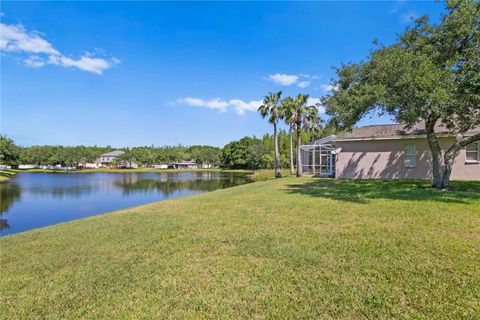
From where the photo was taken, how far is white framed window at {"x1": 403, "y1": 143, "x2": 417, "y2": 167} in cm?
1617

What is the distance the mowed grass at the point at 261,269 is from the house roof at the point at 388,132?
10.3 m

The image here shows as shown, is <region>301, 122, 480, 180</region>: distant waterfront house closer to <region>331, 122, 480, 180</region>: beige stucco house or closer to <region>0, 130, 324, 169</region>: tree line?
<region>331, 122, 480, 180</region>: beige stucco house

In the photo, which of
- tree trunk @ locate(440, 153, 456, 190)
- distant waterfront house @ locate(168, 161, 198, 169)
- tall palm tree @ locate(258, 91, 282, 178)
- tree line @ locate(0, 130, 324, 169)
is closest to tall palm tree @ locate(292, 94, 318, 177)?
tall palm tree @ locate(258, 91, 282, 178)

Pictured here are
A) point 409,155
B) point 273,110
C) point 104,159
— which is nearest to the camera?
point 409,155

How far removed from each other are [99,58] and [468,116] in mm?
23221

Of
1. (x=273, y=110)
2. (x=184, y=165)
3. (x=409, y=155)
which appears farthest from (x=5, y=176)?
(x=184, y=165)

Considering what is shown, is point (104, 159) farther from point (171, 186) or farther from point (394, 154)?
point (394, 154)

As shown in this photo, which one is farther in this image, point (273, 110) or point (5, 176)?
point (5, 176)

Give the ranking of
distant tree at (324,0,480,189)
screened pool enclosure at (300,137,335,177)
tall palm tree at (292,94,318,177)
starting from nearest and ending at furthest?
distant tree at (324,0,480,189) < screened pool enclosure at (300,137,335,177) < tall palm tree at (292,94,318,177)

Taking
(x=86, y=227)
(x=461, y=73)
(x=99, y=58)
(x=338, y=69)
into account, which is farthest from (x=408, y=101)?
(x=99, y=58)

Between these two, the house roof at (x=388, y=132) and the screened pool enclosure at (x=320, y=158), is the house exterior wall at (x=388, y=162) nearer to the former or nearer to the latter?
the house roof at (x=388, y=132)

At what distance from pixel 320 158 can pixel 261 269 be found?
2140cm

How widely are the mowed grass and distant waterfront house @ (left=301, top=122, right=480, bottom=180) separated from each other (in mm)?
10138

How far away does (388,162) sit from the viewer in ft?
55.5
